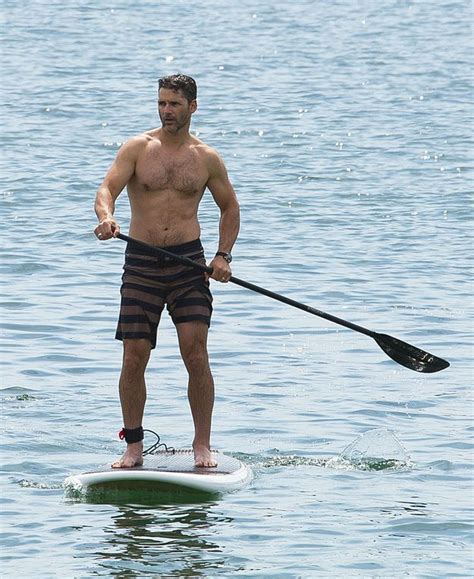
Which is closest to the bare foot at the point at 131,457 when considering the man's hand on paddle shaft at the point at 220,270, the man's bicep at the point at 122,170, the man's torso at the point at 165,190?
the man's hand on paddle shaft at the point at 220,270

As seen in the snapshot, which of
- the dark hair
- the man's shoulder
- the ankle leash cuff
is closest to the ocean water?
the ankle leash cuff

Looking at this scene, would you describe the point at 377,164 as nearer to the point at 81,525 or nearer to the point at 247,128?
the point at 247,128

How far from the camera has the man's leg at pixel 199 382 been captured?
9.00 m

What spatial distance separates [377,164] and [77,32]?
14.6 meters

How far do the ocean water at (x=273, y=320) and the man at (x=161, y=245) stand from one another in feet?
2.48

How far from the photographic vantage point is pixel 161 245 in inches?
353

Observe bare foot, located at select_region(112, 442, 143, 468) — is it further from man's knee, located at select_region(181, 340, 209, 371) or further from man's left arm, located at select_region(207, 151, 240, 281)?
man's left arm, located at select_region(207, 151, 240, 281)

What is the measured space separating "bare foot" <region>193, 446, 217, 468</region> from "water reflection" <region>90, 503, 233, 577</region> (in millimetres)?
364

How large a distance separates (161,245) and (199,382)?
809mm

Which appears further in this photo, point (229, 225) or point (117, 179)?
point (229, 225)

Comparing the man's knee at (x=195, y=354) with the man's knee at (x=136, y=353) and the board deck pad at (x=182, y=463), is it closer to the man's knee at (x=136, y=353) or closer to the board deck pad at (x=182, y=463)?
the man's knee at (x=136, y=353)

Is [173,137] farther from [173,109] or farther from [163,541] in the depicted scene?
[163,541]

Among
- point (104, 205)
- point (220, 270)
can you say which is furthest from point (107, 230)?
point (220, 270)

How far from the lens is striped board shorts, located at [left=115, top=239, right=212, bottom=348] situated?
8.92 m
